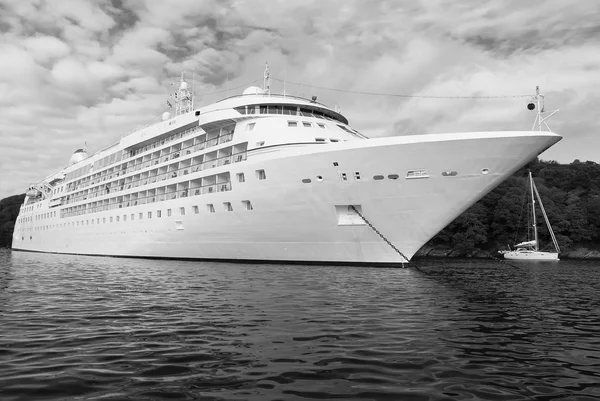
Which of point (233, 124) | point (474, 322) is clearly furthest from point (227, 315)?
point (233, 124)

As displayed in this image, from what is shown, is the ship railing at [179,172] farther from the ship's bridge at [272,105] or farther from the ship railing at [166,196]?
the ship's bridge at [272,105]

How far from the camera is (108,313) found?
1014cm

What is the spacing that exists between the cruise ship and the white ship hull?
0.06m

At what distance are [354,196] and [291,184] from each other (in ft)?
12.0

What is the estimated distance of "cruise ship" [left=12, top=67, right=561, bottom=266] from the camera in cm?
2050

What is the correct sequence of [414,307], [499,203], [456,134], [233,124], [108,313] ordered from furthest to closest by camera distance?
1. [499,203]
2. [233,124]
3. [456,134]
4. [414,307]
5. [108,313]

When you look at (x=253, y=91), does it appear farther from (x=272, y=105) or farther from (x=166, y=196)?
(x=166, y=196)

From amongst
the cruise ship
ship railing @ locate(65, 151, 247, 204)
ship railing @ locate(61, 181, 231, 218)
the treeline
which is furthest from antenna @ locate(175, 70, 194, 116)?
the treeline

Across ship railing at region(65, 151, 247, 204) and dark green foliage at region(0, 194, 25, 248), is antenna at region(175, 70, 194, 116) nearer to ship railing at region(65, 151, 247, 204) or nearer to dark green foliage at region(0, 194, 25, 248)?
ship railing at region(65, 151, 247, 204)

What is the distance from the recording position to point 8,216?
122m

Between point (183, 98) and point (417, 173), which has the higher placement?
point (183, 98)

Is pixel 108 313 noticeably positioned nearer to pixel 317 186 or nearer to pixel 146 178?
pixel 317 186

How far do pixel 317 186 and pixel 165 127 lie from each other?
58.6 feet

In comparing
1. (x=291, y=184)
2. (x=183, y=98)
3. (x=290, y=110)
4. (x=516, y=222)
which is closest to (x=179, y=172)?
(x=290, y=110)
